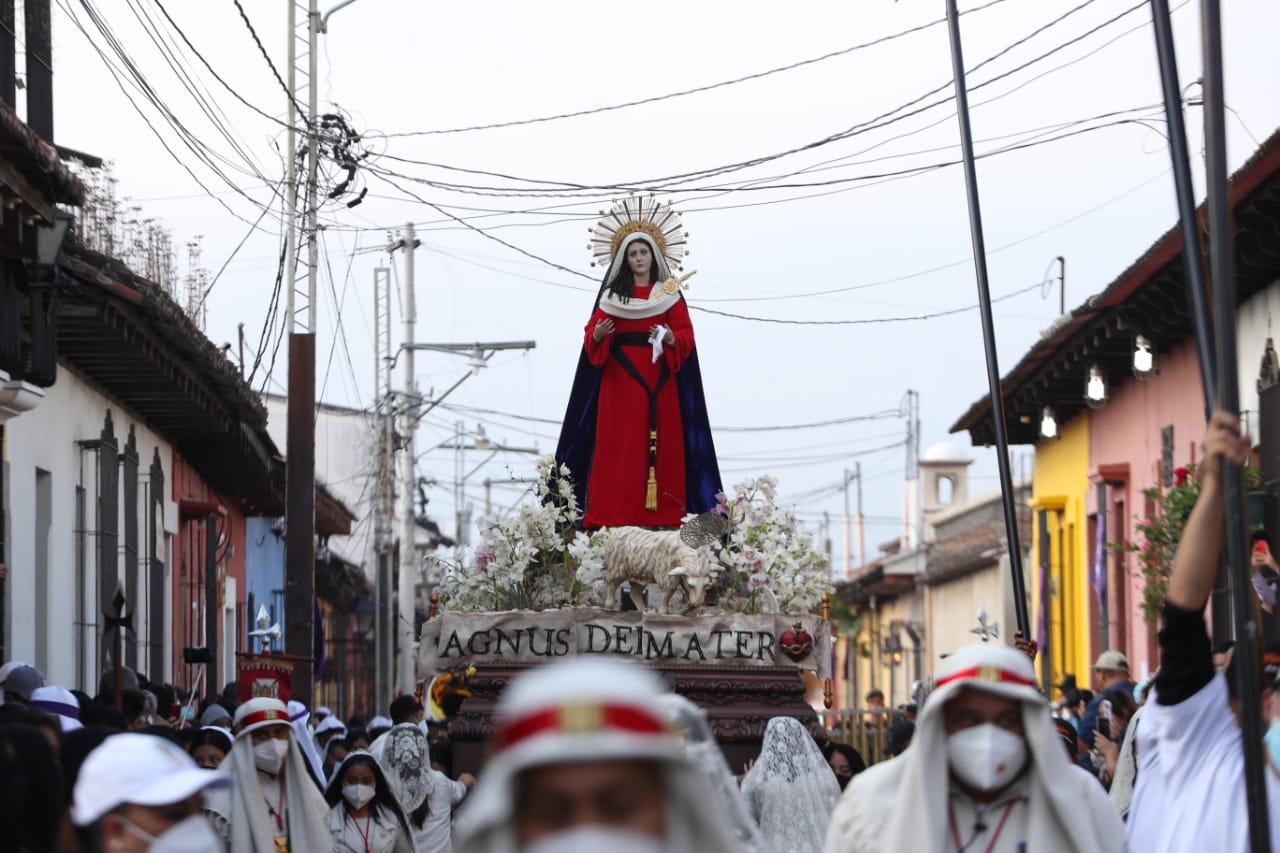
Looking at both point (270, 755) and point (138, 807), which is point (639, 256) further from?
point (138, 807)

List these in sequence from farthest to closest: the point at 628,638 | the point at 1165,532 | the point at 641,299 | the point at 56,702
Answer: the point at 1165,532 < the point at 641,299 < the point at 628,638 < the point at 56,702

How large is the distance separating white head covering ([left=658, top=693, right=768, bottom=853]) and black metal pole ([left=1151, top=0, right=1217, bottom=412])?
1.58 metres

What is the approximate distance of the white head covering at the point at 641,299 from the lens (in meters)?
15.7

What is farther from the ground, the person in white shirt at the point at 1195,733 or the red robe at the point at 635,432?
the red robe at the point at 635,432

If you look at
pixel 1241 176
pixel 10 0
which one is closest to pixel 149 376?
pixel 10 0

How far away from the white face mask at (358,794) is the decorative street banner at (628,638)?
3345 mm

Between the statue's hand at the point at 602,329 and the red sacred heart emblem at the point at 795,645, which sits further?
the statue's hand at the point at 602,329

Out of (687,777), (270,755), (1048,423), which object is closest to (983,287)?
(270,755)

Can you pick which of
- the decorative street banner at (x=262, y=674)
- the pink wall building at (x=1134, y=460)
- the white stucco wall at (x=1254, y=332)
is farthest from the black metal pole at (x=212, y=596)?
the decorative street banner at (x=262, y=674)

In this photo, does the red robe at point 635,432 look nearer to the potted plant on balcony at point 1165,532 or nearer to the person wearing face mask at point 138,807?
the potted plant on balcony at point 1165,532

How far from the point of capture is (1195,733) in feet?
20.3

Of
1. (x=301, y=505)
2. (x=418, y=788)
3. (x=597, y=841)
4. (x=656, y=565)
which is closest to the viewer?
(x=597, y=841)

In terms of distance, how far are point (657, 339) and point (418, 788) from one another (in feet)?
13.7

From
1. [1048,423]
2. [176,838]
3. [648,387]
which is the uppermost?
[1048,423]
